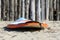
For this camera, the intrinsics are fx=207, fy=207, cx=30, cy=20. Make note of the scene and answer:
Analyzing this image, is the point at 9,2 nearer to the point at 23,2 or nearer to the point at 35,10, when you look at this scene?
the point at 23,2

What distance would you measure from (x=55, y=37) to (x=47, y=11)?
1778 mm

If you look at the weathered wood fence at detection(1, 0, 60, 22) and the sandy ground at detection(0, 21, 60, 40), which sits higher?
the weathered wood fence at detection(1, 0, 60, 22)

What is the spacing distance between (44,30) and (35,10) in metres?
1.27

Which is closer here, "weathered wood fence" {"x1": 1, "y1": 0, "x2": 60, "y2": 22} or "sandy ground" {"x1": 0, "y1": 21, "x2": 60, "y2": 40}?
"sandy ground" {"x1": 0, "y1": 21, "x2": 60, "y2": 40}

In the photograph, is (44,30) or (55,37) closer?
(55,37)

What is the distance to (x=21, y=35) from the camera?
9.98 feet

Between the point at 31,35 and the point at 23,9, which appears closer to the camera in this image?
the point at 31,35

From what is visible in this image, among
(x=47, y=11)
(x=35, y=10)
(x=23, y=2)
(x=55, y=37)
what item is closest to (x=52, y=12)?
(x=47, y=11)

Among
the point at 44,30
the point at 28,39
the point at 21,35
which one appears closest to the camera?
the point at 28,39

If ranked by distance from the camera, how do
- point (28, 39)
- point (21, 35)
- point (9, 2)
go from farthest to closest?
point (9, 2) → point (21, 35) → point (28, 39)

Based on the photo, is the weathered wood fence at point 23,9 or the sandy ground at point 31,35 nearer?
the sandy ground at point 31,35

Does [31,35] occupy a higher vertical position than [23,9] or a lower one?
lower

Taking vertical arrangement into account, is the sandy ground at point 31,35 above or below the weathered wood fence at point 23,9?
below

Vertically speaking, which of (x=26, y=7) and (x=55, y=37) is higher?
(x=26, y=7)
